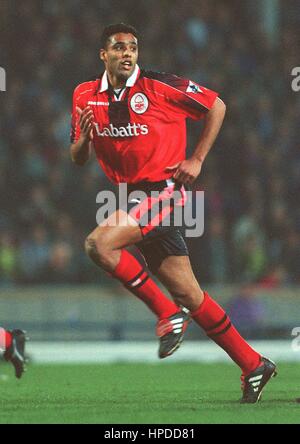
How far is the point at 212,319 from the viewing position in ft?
25.3

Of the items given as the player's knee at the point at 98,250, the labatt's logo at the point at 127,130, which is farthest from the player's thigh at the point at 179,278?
the labatt's logo at the point at 127,130

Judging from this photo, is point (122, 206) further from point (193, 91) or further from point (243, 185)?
point (243, 185)

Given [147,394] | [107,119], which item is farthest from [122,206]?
[147,394]

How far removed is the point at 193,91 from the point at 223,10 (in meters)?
9.30

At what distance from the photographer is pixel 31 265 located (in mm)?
14234

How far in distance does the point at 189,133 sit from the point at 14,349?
728cm

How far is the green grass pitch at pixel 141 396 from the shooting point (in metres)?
7.02

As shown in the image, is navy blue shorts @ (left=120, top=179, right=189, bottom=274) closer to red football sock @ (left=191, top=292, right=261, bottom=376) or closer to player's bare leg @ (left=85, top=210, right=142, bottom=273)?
player's bare leg @ (left=85, top=210, right=142, bottom=273)

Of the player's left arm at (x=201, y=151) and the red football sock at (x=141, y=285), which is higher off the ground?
the player's left arm at (x=201, y=151)

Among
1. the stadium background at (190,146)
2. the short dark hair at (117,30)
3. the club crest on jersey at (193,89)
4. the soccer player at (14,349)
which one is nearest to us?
the short dark hair at (117,30)

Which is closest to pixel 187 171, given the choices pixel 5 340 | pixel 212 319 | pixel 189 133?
pixel 212 319

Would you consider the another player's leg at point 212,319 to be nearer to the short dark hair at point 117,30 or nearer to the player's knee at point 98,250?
the player's knee at point 98,250

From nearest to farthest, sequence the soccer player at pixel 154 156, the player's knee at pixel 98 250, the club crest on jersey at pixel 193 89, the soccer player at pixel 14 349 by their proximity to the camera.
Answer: the player's knee at pixel 98 250 < the soccer player at pixel 154 156 < the club crest on jersey at pixel 193 89 < the soccer player at pixel 14 349

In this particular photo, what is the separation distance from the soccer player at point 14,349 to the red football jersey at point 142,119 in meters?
1.32
